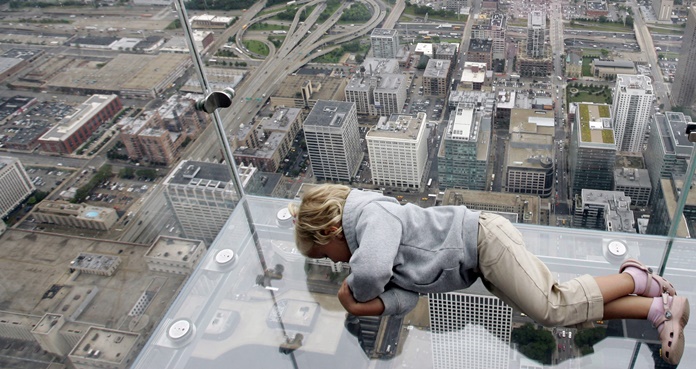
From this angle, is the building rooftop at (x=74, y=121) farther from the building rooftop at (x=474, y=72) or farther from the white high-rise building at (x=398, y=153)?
the building rooftop at (x=474, y=72)

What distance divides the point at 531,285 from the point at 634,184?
7292 millimetres

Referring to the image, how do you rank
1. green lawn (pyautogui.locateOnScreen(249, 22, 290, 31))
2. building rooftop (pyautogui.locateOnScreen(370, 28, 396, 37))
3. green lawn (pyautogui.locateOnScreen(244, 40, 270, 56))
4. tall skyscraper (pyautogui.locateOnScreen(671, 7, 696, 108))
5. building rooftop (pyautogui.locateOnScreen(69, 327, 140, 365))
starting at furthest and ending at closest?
green lawn (pyautogui.locateOnScreen(249, 22, 290, 31))
green lawn (pyautogui.locateOnScreen(244, 40, 270, 56))
building rooftop (pyautogui.locateOnScreen(370, 28, 396, 37))
tall skyscraper (pyautogui.locateOnScreen(671, 7, 696, 108))
building rooftop (pyautogui.locateOnScreen(69, 327, 140, 365))

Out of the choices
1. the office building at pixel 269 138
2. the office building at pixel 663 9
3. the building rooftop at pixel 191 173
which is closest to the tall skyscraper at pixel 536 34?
the office building at pixel 663 9

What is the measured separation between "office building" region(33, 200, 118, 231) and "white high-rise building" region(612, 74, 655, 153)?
717cm

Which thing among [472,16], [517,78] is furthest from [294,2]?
[517,78]

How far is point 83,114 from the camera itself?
714 cm

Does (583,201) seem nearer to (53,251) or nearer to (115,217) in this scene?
(115,217)

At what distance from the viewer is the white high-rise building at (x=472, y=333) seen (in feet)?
4.80

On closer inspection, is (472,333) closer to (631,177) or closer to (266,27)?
(631,177)

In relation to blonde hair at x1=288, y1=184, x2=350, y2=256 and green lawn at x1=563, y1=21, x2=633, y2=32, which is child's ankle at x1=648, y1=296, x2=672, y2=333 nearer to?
blonde hair at x1=288, y1=184, x2=350, y2=256

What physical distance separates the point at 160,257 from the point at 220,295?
2167mm

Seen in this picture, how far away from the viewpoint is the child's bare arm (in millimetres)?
1290

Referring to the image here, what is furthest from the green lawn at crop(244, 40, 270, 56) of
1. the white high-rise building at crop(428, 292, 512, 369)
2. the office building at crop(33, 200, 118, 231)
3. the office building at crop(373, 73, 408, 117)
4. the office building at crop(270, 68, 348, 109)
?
the white high-rise building at crop(428, 292, 512, 369)

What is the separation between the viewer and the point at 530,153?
8820mm
